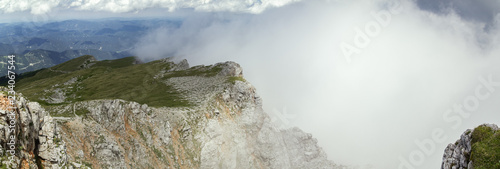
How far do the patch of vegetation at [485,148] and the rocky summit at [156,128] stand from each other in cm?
6271

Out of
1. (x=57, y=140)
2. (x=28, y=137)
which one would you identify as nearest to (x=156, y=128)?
(x=57, y=140)

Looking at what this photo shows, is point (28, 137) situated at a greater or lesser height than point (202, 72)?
lesser

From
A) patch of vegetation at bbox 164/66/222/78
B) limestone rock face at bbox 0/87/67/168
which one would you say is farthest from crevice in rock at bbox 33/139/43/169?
patch of vegetation at bbox 164/66/222/78

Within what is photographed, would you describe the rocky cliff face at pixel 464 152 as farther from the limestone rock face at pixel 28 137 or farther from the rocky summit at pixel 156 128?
the rocky summit at pixel 156 128

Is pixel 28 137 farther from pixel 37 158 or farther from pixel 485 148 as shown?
pixel 485 148

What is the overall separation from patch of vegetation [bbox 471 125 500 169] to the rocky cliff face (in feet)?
0.90

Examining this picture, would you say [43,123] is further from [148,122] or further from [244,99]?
[244,99]

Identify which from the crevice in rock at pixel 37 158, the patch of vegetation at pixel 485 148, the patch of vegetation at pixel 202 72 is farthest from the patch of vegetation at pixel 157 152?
the patch of vegetation at pixel 485 148

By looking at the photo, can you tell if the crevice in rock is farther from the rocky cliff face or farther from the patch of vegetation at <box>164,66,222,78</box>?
the patch of vegetation at <box>164,66,222,78</box>

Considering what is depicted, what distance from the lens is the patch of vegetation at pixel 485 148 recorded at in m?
37.7

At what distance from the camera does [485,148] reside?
4062 centimetres

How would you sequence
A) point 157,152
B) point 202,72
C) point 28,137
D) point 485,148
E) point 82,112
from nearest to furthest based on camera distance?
point 28,137 → point 485,148 → point 82,112 → point 157,152 → point 202,72

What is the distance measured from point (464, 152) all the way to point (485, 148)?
22.7 ft

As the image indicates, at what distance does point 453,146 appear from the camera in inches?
2088
